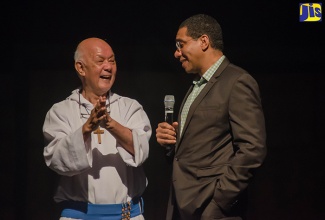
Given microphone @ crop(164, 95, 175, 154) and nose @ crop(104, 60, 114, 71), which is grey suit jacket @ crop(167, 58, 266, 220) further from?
nose @ crop(104, 60, 114, 71)

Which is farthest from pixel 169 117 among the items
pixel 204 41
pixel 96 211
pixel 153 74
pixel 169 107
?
pixel 153 74

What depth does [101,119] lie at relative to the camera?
2.98m

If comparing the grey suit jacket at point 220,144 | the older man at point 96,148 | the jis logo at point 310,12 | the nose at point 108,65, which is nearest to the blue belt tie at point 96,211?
the older man at point 96,148

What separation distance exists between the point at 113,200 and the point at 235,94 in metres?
0.97

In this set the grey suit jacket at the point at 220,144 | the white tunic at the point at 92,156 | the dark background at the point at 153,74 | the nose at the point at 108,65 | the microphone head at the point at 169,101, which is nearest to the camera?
the grey suit jacket at the point at 220,144

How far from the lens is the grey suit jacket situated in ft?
8.93

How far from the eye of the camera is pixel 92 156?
3.27m

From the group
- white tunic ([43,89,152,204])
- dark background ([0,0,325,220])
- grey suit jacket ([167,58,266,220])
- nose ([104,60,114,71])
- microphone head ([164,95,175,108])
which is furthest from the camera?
dark background ([0,0,325,220])

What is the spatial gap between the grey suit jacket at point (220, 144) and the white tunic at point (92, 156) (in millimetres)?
392

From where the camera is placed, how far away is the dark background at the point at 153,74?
423cm

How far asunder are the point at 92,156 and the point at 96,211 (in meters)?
0.31

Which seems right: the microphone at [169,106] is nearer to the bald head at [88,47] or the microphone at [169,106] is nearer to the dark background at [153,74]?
the bald head at [88,47]

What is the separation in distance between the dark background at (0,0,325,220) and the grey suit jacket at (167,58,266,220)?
4.56ft

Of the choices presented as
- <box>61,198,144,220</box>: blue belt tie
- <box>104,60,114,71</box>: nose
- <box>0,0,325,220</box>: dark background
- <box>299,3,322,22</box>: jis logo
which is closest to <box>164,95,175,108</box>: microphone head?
<box>104,60,114,71</box>: nose
